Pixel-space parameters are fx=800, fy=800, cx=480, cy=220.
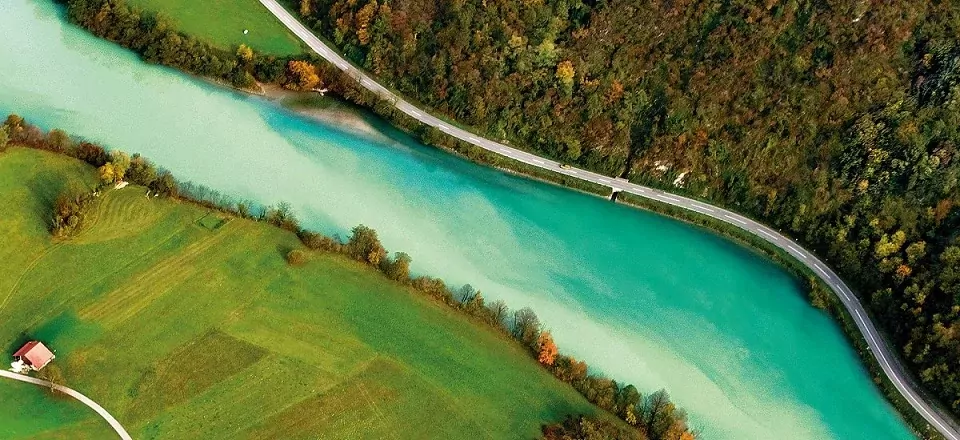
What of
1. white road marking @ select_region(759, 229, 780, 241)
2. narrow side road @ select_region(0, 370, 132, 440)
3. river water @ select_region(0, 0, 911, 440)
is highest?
white road marking @ select_region(759, 229, 780, 241)

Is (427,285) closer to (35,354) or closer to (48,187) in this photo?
(35,354)

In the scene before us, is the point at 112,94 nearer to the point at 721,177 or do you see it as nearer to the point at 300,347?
the point at 300,347

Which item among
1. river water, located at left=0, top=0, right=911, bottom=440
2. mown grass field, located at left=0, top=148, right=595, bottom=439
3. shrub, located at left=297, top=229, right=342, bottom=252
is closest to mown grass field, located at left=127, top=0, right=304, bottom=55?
river water, located at left=0, top=0, right=911, bottom=440

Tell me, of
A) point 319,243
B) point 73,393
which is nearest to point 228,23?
point 319,243

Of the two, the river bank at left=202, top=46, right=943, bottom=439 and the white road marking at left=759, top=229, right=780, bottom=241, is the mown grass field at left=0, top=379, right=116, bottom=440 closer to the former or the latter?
the river bank at left=202, top=46, right=943, bottom=439

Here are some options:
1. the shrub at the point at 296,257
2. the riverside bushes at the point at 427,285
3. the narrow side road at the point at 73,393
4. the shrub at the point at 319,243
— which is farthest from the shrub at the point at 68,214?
the shrub at the point at 319,243

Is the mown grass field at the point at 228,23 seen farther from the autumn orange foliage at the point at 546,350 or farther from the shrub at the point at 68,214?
the autumn orange foliage at the point at 546,350

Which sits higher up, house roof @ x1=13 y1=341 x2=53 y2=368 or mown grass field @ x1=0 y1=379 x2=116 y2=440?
house roof @ x1=13 y1=341 x2=53 y2=368

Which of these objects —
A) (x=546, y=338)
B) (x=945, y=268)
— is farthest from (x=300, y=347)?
(x=945, y=268)
